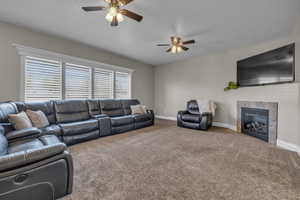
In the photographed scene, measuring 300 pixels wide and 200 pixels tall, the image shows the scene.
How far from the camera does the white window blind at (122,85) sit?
5.35 metres

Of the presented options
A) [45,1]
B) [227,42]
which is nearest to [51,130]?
[45,1]

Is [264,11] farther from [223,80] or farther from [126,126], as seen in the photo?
Answer: [126,126]

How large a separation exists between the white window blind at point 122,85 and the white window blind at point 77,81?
44.3 inches

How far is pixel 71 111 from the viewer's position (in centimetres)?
347

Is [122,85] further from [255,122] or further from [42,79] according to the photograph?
[255,122]

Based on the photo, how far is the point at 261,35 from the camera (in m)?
3.33

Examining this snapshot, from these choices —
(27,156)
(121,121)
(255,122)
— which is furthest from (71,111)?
(255,122)

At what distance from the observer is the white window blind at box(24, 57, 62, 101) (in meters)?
3.32

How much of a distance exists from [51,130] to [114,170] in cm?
161

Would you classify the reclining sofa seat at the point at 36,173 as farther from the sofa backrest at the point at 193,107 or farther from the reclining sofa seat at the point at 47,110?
the sofa backrest at the point at 193,107

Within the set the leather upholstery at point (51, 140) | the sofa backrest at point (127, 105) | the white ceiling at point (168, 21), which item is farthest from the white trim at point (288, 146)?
the sofa backrest at point (127, 105)

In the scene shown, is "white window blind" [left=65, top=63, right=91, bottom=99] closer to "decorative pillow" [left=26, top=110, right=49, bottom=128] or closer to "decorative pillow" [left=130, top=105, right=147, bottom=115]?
"decorative pillow" [left=26, top=110, right=49, bottom=128]

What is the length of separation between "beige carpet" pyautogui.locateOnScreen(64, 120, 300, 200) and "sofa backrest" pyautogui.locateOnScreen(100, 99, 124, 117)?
1332mm

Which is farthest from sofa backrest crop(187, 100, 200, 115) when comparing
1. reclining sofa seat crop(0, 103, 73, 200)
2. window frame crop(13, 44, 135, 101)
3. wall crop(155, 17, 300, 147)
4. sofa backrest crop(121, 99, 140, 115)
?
reclining sofa seat crop(0, 103, 73, 200)
